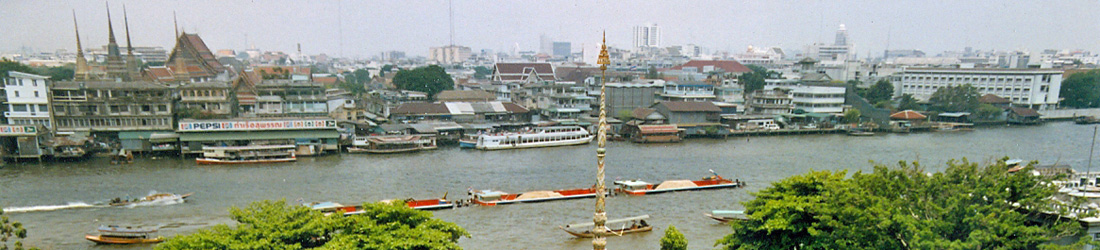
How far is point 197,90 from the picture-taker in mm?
20281

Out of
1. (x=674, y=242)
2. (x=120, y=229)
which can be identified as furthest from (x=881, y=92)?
(x=120, y=229)

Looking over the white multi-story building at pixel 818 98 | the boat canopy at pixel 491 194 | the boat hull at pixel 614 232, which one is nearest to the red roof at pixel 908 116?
the white multi-story building at pixel 818 98

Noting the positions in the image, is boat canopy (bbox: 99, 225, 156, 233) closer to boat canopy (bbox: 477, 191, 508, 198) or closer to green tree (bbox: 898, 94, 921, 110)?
boat canopy (bbox: 477, 191, 508, 198)

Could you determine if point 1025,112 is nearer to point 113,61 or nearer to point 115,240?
point 115,240

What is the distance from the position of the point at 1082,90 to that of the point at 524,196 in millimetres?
32760

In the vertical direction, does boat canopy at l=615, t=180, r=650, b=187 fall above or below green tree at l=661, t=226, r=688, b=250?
below

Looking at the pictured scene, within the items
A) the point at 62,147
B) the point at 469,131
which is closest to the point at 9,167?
the point at 62,147

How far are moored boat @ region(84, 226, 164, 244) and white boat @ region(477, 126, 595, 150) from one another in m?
11.0

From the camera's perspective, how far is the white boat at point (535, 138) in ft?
66.2

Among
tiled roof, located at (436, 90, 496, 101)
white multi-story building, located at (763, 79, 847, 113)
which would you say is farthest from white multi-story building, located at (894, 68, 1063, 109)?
tiled roof, located at (436, 90, 496, 101)

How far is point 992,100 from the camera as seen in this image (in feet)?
94.9

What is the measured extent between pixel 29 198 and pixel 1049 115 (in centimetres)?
3818

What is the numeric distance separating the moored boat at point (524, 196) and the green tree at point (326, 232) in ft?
17.6

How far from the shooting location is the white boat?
20.2 metres
